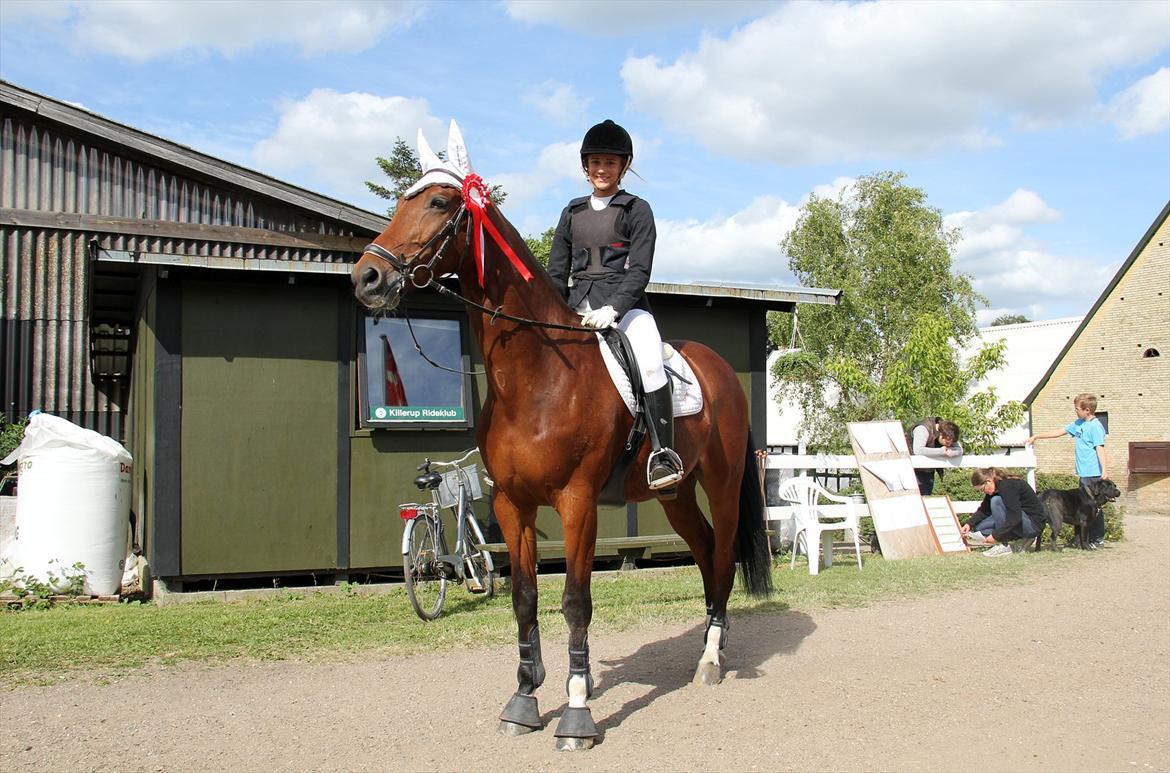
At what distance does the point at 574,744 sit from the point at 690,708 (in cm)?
93

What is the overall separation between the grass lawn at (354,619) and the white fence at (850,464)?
0.89 metres

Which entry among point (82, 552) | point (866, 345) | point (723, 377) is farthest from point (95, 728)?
point (866, 345)

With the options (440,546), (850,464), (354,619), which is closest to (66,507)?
(354,619)

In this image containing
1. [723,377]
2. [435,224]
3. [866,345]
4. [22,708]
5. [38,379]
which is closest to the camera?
[435,224]

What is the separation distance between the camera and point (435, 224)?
4.43 meters

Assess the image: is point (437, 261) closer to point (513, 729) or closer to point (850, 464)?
point (513, 729)

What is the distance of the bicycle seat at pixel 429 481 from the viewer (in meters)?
8.57

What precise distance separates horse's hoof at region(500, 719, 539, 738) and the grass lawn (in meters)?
2.21

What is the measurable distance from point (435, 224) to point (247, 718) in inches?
110

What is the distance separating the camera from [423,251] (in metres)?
4.36

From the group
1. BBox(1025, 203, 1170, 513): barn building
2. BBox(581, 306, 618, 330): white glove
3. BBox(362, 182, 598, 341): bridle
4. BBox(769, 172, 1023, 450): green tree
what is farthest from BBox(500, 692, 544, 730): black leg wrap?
BBox(769, 172, 1023, 450): green tree

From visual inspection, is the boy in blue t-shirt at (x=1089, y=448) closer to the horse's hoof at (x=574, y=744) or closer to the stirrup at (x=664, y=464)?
the stirrup at (x=664, y=464)

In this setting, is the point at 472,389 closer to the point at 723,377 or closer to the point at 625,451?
the point at 723,377

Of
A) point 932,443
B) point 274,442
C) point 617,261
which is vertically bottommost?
point 932,443
